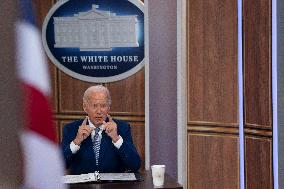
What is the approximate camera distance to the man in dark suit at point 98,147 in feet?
12.0

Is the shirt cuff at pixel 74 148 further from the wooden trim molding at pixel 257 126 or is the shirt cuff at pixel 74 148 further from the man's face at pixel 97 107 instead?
the wooden trim molding at pixel 257 126

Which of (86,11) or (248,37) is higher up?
(86,11)

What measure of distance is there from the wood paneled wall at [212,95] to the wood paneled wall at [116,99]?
0.48 metres

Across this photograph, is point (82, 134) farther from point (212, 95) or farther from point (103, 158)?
point (212, 95)

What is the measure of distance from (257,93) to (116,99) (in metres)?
1.61

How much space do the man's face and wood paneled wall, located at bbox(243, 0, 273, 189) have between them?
119 cm

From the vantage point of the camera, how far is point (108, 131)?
368cm

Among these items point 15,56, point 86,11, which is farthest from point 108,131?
point 15,56

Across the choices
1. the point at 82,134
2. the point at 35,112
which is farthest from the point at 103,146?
the point at 35,112

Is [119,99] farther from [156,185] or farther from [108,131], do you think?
[156,185]

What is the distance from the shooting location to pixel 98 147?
3.71 meters

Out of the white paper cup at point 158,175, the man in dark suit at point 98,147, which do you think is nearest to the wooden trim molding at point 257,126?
the man in dark suit at point 98,147

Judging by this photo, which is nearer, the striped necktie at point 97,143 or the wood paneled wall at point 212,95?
the striped necktie at point 97,143
